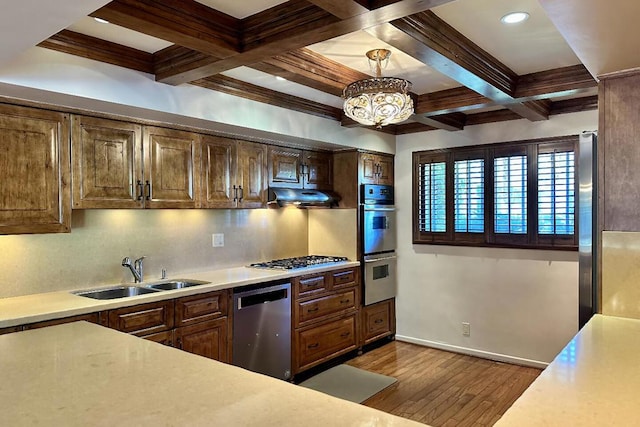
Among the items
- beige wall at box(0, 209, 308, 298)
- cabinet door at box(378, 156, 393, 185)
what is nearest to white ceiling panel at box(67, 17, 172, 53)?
beige wall at box(0, 209, 308, 298)

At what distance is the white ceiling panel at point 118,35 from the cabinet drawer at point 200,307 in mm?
1667

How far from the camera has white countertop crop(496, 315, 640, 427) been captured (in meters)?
1.09

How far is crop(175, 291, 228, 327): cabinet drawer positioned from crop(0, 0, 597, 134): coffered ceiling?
1.50 metres

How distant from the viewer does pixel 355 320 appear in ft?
15.4

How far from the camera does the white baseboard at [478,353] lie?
4356 mm

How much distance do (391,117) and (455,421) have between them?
224cm

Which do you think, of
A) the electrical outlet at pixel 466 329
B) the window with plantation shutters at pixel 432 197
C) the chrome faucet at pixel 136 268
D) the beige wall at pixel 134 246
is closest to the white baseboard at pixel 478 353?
the electrical outlet at pixel 466 329

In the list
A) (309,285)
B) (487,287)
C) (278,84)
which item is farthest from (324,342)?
(278,84)

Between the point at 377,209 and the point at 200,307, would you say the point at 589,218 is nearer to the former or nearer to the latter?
the point at 200,307

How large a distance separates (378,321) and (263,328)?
1773 mm

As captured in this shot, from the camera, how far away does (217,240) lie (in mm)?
4176

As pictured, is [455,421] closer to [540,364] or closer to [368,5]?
[540,364]

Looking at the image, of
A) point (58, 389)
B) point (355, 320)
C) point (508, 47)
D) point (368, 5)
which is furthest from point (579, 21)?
point (355, 320)

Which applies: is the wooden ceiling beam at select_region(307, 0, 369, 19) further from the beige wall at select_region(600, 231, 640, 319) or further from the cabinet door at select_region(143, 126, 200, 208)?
the cabinet door at select_region(143, 126, 200, 208)
